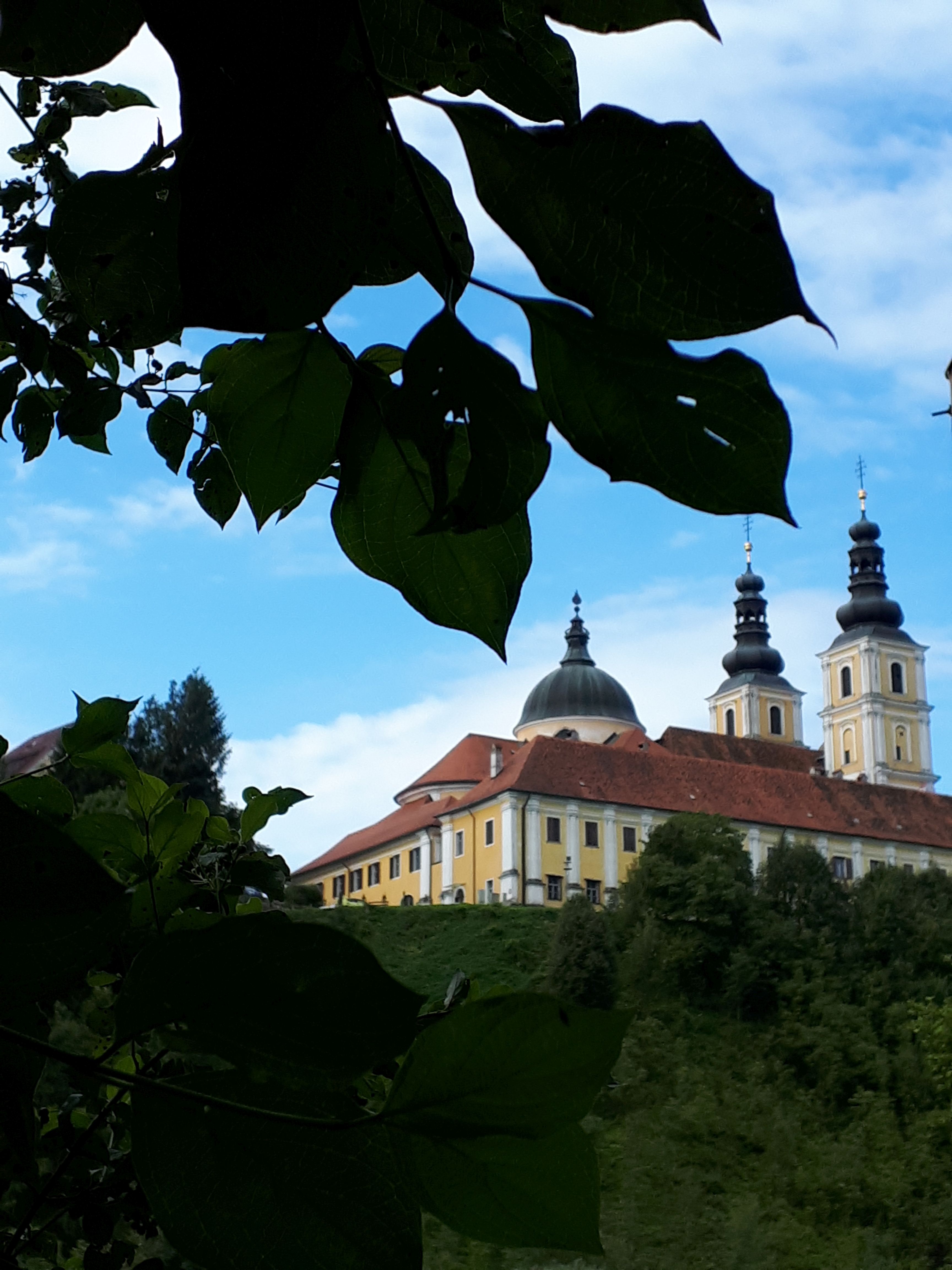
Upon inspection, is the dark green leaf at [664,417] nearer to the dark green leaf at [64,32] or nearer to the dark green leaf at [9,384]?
the dark green leaf at [64,32]

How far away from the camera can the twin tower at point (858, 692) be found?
48406 millimetres

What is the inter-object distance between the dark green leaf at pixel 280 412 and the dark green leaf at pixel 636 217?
12cm

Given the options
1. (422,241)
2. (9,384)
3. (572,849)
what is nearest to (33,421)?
A: (9,384)

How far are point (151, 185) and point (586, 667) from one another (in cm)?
4553

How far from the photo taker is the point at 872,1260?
17.8 metres

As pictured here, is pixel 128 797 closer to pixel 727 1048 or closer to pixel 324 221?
pixel 324 221

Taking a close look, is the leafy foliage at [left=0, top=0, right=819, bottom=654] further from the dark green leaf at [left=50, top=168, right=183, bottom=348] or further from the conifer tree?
the conifer tree

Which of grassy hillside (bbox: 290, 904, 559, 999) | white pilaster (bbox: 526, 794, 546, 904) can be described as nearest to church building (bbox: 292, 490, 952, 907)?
white pilaster (bbox: 526, 794, 546, 904)

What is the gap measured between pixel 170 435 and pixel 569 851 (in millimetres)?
34770

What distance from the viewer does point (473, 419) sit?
12.0 inches

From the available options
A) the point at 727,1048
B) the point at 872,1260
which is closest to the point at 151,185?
the point at 872,1260

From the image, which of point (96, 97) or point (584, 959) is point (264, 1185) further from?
point (584, 959)

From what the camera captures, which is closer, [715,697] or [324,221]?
[324,221]

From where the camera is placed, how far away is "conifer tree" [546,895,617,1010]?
25.4m
